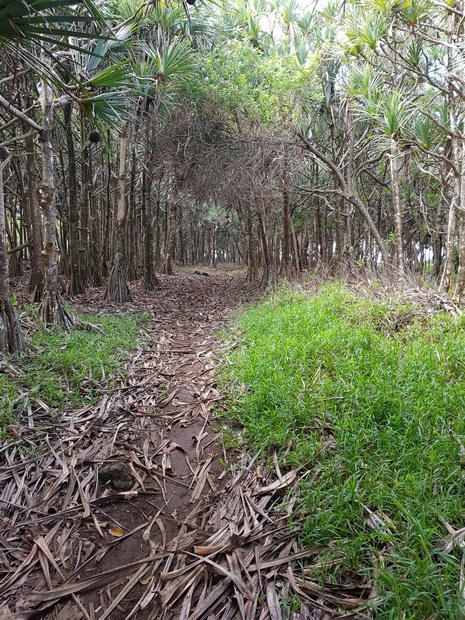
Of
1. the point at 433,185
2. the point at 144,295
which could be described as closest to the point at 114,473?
the point at 144,295

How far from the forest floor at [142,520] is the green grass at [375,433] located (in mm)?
189

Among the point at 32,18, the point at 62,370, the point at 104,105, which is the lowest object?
the point at 62,370

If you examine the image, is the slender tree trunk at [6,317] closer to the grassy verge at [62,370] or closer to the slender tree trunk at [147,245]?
the grassy verge at [62,370]

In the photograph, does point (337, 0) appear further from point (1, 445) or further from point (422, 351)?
point (1, 445)

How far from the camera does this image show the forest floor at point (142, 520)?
5.04ft

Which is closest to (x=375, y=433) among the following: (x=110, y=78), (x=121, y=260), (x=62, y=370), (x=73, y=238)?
(x=62, y=370)

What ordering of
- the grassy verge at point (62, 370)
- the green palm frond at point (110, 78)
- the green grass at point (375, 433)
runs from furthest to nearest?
1. the green palm frond at point (110, 78)
2. the grassy verge at point (62, 370)
3. the green grass at point (375, 433)

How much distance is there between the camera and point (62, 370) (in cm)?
352

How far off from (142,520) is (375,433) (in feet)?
5.04

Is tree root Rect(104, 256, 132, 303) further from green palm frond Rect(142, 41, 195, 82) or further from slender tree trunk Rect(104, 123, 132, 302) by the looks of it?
green palm frond Rect(142, 41, 195, 82)

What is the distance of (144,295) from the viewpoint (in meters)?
9.15

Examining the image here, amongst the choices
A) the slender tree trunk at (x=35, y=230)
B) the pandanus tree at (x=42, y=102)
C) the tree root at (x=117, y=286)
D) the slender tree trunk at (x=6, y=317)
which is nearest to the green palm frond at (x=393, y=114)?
the pandanus tree at (x=42, y=102)

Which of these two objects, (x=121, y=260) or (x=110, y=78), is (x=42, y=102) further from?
(x=121, y=260)

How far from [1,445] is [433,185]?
1329 cm
